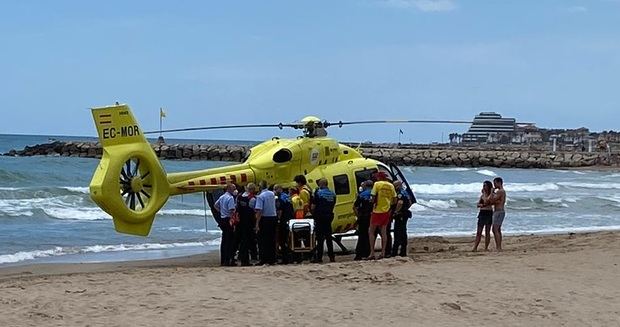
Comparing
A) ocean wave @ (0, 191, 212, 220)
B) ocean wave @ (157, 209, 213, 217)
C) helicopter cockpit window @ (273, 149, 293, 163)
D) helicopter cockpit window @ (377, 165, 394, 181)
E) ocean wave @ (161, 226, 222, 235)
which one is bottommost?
ocean wave @ (161, 226, 222, 235)

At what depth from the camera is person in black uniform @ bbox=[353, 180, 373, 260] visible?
13.6 metres

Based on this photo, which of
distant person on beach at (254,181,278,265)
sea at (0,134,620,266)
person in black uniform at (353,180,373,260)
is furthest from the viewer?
sea at (0,134,620,266)

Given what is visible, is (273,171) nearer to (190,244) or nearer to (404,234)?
(404,234)

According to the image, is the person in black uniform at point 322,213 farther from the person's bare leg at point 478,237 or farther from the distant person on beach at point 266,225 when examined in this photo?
the person's bare leg at point 478,237

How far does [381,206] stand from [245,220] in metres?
2.07

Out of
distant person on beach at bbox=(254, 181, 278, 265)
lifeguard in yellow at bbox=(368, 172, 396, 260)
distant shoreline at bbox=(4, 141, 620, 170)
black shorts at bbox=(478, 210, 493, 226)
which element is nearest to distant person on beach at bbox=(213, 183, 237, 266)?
distant person on beach at bbox=(254, 181, 278, 265)

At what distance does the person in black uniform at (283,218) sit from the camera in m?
13.2

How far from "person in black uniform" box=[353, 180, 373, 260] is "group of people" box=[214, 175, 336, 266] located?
49 centimetres

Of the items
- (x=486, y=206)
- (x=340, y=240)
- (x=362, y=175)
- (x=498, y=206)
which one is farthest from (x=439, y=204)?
(x=498, y=206)

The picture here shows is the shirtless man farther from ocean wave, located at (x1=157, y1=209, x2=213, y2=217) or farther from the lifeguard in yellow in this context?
ocean wave, located at (x1=157, y1=209, x2=213, y2=217)

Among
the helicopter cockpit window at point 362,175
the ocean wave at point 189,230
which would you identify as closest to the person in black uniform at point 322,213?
the helicopter cockpit window at point 362,175

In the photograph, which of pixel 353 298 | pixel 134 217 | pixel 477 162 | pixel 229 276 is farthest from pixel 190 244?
pixel 477 162

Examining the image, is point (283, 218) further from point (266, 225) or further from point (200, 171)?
point (200, 171)

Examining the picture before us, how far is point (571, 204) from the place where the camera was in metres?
31.1
